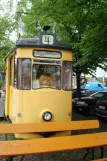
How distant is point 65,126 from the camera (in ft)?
23.4

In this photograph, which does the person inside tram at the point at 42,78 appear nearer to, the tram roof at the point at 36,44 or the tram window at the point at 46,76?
the tram window at the point at 46,76

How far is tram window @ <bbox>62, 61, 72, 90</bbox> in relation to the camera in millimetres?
8469

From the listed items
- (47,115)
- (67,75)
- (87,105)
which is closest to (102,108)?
(87,105)

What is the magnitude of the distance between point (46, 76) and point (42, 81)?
186mm

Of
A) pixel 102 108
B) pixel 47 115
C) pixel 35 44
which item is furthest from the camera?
pixel 102 108

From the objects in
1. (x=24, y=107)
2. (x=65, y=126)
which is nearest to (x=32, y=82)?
(x=24, y=107)

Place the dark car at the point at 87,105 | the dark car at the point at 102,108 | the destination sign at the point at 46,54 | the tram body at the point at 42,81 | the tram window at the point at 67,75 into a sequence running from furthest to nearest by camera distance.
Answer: the dark car at the point at 87,105 < the dark car at the point at 102,108 < the tram window at the point at 67,75 < the destination sign at the point at 46,54 < the tram body at the point at 42,81

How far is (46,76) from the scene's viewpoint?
27.4 ft

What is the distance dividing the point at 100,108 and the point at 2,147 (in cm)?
962

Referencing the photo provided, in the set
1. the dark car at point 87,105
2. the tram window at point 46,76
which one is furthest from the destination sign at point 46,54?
the dark car at point 87,105

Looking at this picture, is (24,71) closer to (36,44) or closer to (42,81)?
(42,81)

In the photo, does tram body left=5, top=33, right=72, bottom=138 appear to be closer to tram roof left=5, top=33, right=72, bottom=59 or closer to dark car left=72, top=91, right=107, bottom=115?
tram roof left=5, top=33, right=72, bottom=59

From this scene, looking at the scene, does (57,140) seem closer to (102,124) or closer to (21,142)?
(21,142)

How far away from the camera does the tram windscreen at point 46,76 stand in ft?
26.9
